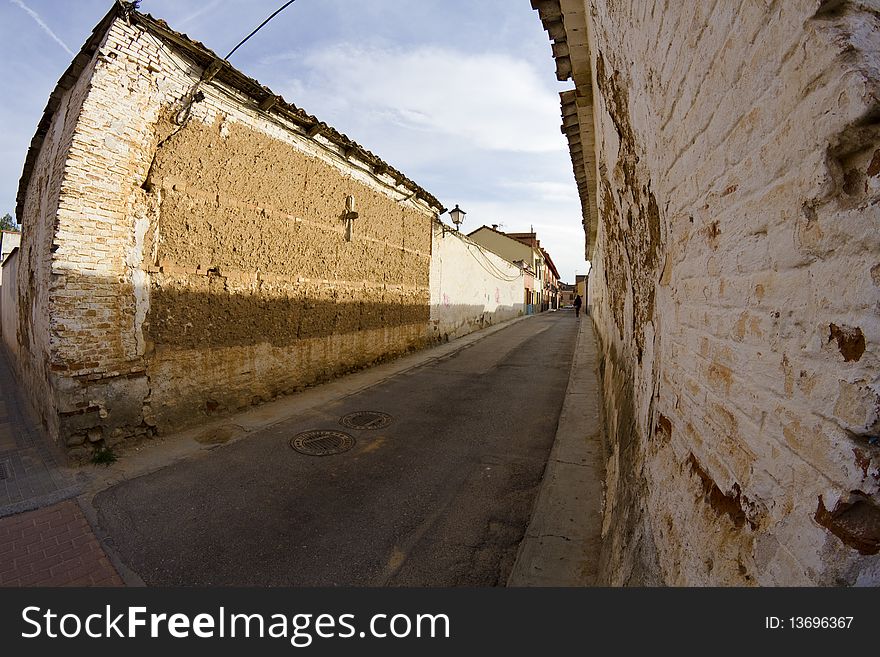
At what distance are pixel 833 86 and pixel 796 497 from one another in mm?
983

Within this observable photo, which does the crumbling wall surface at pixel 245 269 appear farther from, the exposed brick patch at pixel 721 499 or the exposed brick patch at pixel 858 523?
the exposed brick patch at pixel 858 523

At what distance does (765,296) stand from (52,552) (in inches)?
183

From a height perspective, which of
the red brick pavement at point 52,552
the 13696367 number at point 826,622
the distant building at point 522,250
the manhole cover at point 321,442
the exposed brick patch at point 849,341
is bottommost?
the red brick pavement at point 52,552

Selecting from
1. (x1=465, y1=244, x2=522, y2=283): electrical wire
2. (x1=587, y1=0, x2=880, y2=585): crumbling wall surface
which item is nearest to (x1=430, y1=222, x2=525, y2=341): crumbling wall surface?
(x1=465, y1=244, x2=522, y2=283): electrical wire

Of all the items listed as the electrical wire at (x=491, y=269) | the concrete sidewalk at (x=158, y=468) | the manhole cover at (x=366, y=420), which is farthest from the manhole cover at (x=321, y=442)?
the electrical wire at (x=491, y=269)

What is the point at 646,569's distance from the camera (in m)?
1.80

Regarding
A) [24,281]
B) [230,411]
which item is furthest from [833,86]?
[24,281]

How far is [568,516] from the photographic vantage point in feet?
11.0

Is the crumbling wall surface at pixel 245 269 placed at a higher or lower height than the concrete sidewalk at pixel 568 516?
higher

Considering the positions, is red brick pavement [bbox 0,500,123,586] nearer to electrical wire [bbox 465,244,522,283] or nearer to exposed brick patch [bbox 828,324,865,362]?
exposed brick patch [bbox 828,324,865,362]

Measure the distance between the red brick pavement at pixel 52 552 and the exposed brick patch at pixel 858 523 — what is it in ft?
12.4

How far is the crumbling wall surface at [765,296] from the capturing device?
0.85m

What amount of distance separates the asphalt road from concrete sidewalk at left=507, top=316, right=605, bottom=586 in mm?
131

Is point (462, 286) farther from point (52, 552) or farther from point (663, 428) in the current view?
point (663, 428)
